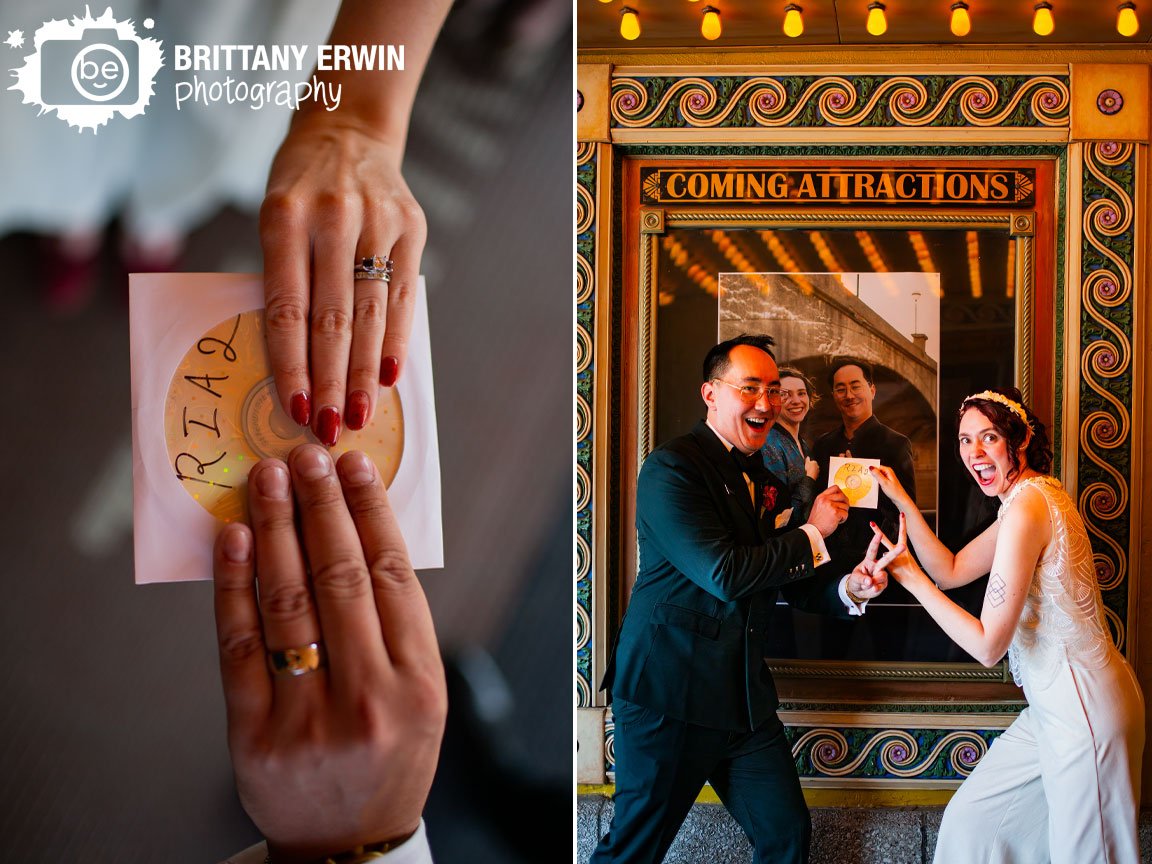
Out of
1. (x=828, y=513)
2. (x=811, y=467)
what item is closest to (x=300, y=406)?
(x=828, y=513)

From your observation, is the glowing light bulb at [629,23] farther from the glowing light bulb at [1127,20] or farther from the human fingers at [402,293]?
the human fingers at [402,293]

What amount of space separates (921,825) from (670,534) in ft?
4.75

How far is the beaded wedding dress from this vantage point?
2.29 metres

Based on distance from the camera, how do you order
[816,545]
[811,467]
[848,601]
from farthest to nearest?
[811,467]
[848,601]
[816,545]

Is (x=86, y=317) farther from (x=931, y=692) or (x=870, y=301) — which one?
(x=931, y=692)

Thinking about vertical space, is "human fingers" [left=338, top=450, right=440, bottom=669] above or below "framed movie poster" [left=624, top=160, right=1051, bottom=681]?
below

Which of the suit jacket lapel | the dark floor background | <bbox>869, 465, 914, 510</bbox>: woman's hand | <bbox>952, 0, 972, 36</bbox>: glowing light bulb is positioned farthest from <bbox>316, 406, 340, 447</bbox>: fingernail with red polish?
<bbox>952, 0, 972, 36</bbox>: glowing light bulb

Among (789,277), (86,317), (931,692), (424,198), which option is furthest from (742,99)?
(86,317)

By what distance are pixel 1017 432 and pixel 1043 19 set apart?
1224 mm

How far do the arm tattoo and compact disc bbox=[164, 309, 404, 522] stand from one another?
1.93 m

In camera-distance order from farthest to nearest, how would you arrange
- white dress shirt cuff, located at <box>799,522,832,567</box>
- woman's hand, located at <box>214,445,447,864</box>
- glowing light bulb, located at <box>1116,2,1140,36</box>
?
glowing light bulb, located at <box>1116,2,1140,36</box> → white dress shirt cuff, located at <box>799,522,832,567</box> → woman's hand, located at <box>214,445,447,864</box>

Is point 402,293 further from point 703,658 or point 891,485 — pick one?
point 891,485

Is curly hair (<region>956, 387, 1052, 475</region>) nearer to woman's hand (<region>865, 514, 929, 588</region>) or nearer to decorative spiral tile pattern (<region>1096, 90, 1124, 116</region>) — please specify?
woman's hand (<region>865, 514, 929, 588</region>)

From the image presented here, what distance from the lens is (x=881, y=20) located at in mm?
2707
